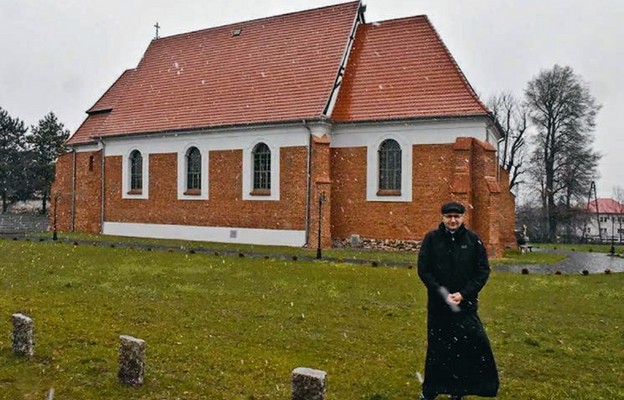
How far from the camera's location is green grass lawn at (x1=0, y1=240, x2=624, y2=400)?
5375 mm

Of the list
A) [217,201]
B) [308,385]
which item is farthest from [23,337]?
[217,201]

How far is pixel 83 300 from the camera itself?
9.52 meters

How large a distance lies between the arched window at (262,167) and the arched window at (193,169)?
3500 millimetres

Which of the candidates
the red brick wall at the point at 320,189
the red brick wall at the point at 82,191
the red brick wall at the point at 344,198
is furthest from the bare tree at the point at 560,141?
the red brick wall at the point at 82,191

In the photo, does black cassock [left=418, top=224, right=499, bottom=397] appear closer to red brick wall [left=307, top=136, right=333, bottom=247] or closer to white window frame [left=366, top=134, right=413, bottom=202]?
white window frame [left=366, top=134, right=413, bottom=202]

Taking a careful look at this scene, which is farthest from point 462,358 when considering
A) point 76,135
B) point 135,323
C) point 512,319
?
point 76,135

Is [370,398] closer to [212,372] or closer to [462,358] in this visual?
[462,358]

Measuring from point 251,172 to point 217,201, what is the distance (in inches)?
93.9

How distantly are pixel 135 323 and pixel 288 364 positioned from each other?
2.99 m

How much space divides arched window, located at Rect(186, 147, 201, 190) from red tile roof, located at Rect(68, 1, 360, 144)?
4.65 feet

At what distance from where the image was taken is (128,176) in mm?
29281

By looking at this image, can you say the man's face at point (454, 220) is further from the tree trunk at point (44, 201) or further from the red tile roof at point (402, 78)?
the tree trunk at point (44, 201)

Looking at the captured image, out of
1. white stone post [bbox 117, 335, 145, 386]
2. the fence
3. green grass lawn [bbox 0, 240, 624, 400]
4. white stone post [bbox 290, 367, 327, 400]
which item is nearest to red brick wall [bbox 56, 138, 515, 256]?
green grass lawn [bbox 0, 240, 624, 400]

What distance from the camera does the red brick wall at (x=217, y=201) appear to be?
2312 cm
